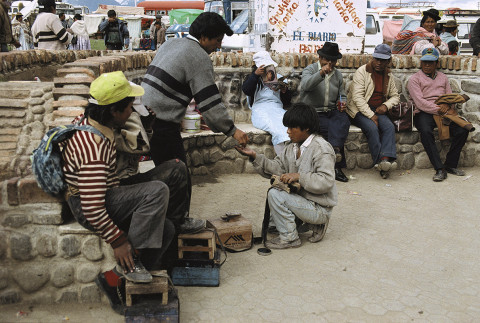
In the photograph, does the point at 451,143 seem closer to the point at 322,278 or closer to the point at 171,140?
the point at 322,278

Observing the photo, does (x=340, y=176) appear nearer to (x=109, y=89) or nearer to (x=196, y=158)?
(x=196, y=158)

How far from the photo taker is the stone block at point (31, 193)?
2949mm

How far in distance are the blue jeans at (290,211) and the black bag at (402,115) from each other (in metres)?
2.84

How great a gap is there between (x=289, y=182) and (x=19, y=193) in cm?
199

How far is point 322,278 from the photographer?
3561 millimetres

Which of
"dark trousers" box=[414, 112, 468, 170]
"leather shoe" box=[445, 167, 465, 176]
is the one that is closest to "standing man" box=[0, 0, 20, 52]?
"dark trousers" box=[414, 112, 468, 170]

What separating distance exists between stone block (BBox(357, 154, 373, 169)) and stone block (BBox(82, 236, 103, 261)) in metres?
4.36

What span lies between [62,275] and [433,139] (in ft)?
16.5

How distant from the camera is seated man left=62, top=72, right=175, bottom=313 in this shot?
8.81ft

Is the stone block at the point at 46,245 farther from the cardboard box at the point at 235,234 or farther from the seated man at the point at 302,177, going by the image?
the seated man at the point at 302,177

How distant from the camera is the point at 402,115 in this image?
21.1 feet

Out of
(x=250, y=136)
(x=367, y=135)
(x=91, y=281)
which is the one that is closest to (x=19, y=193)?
(x=91, y=281)

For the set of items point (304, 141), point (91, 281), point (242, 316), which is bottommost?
point (242, 316)

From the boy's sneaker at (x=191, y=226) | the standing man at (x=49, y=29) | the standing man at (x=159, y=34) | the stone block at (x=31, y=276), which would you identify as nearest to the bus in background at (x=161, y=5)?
the standing man at (x=159, y=34)
